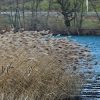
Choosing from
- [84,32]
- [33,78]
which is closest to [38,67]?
[33,78]

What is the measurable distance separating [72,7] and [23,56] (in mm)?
39197

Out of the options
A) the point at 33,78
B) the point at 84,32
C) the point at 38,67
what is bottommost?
the point at 84,32

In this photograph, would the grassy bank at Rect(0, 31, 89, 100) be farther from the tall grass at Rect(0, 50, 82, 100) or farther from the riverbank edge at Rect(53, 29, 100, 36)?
the riverbank edge at Rect(53, 29, 100, 36)

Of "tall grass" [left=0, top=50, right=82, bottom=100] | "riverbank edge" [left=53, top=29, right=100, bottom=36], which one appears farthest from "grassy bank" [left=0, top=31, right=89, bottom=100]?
"riverbank edge" [left=53, top=29, right=100, bottom=36]

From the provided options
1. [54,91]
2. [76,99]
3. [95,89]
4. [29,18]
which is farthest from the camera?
[29,18]

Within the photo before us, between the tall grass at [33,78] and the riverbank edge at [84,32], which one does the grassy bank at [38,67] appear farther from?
the riverbank edge at [84,32]

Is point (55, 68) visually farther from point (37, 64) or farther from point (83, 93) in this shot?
point (83, 93)

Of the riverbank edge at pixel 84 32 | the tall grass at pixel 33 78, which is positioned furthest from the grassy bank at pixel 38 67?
the riverbank edge at pixel 84 32

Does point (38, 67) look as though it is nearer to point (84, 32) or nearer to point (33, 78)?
point (33, 78)

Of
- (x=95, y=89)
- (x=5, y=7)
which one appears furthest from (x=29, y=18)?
(x=95, y=89)

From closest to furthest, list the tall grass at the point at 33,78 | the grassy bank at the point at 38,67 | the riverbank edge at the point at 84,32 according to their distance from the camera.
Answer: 1. the tall grass at the point at 33,78
2. the grassy bank at the point at 38,67
3. the riverbank edge at the point at 84,32

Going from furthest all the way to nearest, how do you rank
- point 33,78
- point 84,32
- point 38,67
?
point 84,32, point 38,67, point 33,78

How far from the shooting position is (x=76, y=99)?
10477mm

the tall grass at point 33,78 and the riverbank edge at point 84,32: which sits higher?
the tall grass at point 33,78
